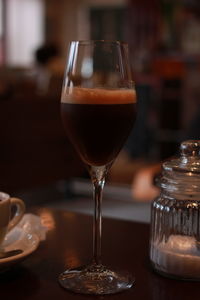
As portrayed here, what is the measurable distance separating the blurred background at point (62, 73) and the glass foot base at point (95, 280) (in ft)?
6.08

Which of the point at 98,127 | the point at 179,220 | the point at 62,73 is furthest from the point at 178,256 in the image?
the point at 62,73

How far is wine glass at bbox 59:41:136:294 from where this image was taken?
647 mm

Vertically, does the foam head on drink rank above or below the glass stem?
above

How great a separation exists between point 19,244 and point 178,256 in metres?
0.22

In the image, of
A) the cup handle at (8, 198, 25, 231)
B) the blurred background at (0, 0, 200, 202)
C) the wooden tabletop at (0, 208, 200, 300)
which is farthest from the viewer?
the blurred background at (0, 0, 200, 202)

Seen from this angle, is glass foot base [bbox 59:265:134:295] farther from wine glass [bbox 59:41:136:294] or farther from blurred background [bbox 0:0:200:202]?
blurred background [bbox 0:0:200:202]

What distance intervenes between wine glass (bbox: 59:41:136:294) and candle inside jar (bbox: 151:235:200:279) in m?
0.05

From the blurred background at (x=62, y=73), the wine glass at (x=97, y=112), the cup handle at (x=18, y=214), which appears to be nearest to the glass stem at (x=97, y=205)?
the wine glass at (x=97, y=112)

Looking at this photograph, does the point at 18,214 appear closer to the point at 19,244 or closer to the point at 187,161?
the point at 19,244

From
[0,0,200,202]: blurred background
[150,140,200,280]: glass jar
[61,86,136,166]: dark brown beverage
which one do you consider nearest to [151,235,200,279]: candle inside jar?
[150,140,200,280]: glass jar

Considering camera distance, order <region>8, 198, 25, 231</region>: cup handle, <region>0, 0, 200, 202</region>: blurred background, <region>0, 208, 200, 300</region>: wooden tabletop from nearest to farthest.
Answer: <region>0, 208, 200, 300</region>: wooden tabletop, <region>8, 198, 25, 231</region>: cup handle, <region>0, 0, 200, 202</region>: blurred background

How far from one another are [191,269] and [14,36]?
29.6 feet

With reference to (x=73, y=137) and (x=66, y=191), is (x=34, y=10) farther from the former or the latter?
(x=73, y=137)

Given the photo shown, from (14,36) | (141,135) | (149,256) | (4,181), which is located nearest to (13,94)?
(4,181)
